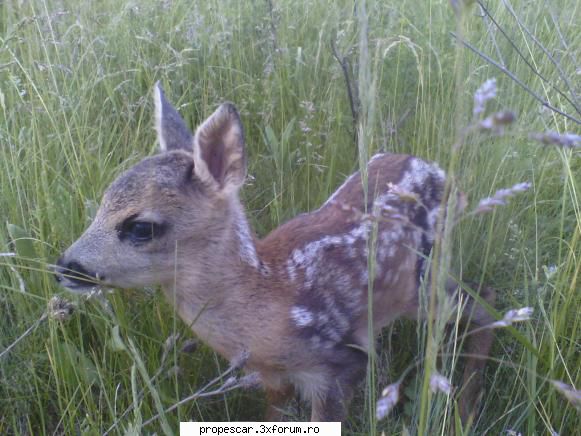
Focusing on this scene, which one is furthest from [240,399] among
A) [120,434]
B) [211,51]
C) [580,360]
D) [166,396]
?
[211,51]

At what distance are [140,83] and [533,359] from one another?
2312 mm

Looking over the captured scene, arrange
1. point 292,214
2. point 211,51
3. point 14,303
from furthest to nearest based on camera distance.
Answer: point 211,51 < point 292,214 < point 14,303

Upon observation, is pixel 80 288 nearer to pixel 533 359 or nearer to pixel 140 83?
pixel 533 359

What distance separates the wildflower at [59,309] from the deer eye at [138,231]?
260 millimetres

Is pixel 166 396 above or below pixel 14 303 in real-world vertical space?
below

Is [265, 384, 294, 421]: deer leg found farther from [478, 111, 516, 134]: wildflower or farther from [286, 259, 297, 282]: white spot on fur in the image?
[478, 111, 516, 134]: wildflower

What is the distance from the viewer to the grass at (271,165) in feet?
7.50

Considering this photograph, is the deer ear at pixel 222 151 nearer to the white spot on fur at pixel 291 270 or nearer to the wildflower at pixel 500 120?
the white spot on fur at pixel 291 270

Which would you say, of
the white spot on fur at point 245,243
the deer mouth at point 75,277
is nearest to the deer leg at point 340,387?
the white spot on fur at point 245,243

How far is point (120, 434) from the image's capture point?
2117 millimetres

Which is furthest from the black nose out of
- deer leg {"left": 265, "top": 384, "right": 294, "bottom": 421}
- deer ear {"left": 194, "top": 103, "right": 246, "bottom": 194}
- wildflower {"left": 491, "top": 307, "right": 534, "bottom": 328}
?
wildflower {"left": 491, "top": 307, "right": 534, "bottom": 328}

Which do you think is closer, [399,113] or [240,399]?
[240,399]

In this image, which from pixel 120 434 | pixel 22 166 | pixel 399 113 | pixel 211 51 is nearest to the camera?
pixel 120 434
